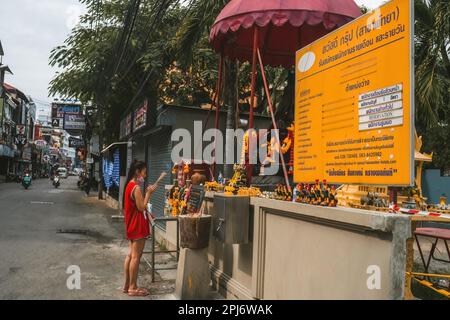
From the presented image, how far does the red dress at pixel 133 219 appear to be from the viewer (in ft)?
20.5

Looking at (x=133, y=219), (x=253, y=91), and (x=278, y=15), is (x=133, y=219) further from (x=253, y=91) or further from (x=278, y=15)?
(x=278, y=15)

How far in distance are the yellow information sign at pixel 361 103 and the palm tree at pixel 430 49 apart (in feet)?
25.5

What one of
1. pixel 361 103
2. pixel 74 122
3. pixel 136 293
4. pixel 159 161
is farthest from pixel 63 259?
pixel 74 122

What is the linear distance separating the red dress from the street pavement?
89cm

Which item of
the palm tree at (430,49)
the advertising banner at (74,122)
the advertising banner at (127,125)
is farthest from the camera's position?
the advertising banner at (74,122)

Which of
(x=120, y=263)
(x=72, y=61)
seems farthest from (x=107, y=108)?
(x=120, y=263)

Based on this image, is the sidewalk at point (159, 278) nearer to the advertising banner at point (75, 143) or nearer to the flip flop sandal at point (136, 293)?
the flip flop sandal at point (136, 293)

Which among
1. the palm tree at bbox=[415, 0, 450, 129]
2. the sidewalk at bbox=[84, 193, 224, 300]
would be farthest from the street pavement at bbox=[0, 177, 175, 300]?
the palm tree at bbox=[415, 0, 450, 129]

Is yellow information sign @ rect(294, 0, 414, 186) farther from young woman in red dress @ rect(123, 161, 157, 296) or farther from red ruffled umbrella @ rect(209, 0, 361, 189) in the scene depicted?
young woman in red dress @ rect(123, 161, 157, 296)

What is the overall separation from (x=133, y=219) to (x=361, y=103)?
149 inches

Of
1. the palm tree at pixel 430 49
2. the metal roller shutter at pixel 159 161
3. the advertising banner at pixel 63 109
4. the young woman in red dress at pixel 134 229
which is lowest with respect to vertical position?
the young woman in red dress at pixel 134 229

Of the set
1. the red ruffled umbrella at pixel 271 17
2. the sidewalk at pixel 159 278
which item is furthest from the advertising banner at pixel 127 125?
the red ruffled umbrella at pixel 271 17

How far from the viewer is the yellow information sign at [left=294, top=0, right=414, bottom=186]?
346 cm
